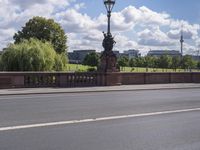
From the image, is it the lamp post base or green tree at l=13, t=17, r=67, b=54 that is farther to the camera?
green tree at l=13, t=17, r=67, b=54

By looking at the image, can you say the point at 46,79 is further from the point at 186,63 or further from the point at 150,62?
the point at 150,62

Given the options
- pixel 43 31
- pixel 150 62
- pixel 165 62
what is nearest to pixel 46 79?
pixel 43 31

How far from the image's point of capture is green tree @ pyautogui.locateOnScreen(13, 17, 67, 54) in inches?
3406

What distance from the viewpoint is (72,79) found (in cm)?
3048

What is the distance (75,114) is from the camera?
47.4ft

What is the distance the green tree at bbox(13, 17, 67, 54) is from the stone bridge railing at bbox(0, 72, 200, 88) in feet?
169

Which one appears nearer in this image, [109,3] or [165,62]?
[109,3]

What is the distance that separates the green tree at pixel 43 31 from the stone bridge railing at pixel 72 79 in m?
51.6

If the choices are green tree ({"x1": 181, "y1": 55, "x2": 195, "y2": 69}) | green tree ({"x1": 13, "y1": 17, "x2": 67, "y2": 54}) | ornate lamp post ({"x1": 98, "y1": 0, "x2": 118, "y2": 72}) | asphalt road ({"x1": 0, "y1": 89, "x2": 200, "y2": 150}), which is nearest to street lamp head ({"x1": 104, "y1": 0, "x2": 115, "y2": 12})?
ornate lamp post ({"x1": 98, "y1": 0, "x2": 118, "y2": 72})

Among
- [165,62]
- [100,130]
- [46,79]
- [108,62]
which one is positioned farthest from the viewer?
[165,62]

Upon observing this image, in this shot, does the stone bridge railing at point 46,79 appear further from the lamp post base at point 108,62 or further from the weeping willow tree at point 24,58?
the weeping willow tree at point 24,58

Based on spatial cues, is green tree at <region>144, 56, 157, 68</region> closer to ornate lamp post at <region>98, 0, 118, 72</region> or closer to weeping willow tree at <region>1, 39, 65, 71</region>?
weeping willow tree at <region>1, 39, 65, 71</region>

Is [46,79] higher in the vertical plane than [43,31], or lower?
lower

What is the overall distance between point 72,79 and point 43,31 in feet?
191
